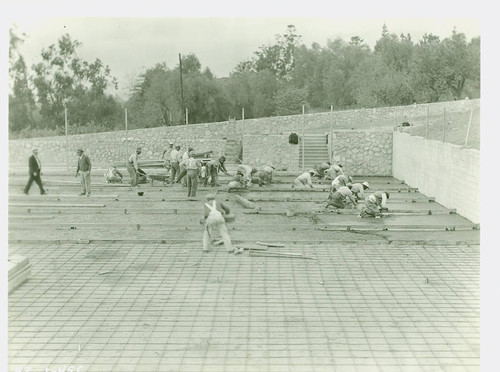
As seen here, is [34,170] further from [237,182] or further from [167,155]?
[167,155]

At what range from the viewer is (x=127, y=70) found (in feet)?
45.7

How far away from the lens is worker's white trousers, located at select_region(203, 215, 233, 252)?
1195cm

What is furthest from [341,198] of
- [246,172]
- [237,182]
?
[246,172]

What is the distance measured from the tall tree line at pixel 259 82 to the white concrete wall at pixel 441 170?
6.41 ft

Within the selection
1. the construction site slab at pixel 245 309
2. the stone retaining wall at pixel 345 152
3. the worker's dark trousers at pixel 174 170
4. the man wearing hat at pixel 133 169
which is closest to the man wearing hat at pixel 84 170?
the man wearing hat at pixel 133 169

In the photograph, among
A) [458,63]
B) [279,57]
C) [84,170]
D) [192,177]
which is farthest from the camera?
[458,63]

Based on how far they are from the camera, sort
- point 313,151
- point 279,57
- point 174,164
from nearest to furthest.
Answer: point 279,57
point 174,164
point 313,151

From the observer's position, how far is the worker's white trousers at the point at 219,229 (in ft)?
39.2

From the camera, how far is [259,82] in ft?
57.1

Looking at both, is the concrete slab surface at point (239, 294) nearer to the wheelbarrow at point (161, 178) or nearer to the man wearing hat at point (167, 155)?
the wheelbarrow at point (161, 178)

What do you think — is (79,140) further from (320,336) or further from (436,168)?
(320,336)

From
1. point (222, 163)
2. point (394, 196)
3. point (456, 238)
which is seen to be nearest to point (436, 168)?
point (394, 196)

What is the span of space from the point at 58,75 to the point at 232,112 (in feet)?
29.1

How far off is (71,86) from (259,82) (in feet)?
16.3
